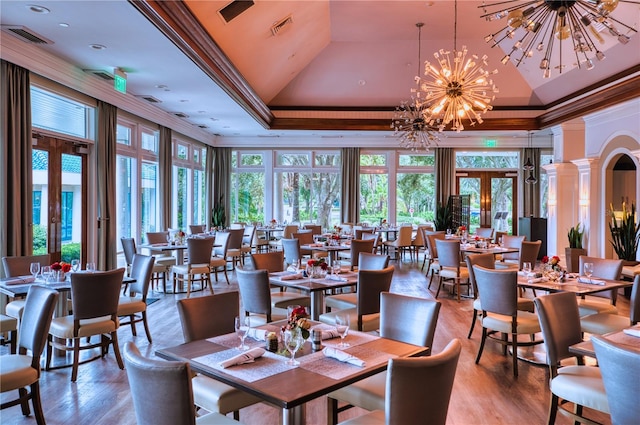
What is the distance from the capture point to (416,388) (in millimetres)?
1984

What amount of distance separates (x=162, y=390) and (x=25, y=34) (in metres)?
5.13

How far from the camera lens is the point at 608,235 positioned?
9719 millimetres

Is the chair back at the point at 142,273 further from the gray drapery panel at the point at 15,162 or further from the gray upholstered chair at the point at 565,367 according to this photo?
the gray upholstered chair at the point at 565,367

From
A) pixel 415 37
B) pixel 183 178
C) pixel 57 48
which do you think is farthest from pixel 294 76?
pixel 57 48

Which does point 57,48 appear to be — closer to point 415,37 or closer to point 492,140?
point 415,37

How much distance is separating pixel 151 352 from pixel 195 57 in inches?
146

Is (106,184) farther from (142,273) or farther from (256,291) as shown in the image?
(256,291)

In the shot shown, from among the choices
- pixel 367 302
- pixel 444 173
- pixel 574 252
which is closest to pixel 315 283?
pixel 367 302

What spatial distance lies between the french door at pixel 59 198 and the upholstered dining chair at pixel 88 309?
2.76 m

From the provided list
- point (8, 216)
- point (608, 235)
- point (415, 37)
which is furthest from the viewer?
point (415, 37)

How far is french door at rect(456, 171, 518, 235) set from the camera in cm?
1516

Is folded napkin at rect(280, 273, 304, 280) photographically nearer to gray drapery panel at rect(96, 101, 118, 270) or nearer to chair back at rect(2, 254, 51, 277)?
chair back at rect(2, 254, 51, 277)

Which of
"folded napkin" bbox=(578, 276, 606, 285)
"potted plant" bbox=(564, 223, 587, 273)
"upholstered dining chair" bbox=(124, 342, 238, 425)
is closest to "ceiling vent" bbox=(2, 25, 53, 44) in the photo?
Result: "upholstered dining chair" bbox=(124, 342, 238, 425)

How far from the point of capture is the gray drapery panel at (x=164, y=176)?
1043 cm
